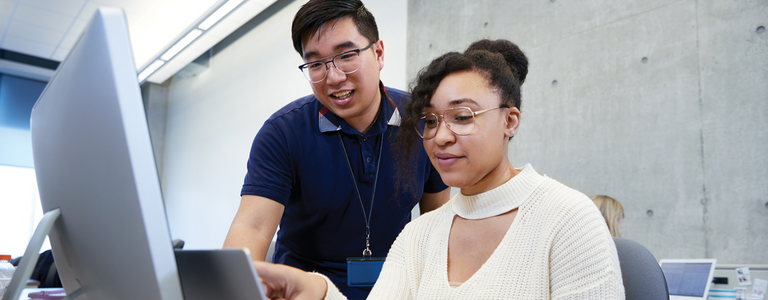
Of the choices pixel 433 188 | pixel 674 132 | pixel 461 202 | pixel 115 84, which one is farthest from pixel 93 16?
pixel 674 132

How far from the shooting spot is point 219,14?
619 cm

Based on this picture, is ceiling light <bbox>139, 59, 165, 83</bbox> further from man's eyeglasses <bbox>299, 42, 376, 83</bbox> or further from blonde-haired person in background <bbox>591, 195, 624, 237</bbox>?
man's eyeglasses <bbox>299, 42, 376, 83</bbox>

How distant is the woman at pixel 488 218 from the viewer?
921 mm

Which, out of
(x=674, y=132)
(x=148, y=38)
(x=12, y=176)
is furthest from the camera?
(x=12, y=176)

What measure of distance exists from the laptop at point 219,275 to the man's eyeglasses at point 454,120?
68 centimetres

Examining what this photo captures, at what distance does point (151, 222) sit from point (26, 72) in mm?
9498

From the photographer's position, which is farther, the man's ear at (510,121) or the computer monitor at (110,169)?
the man's ear at (510,121)

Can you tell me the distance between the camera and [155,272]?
386 mm

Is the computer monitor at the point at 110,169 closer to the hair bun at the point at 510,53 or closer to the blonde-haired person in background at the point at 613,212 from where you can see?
the hair bun at the point at 510,53

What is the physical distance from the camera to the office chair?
94 centimetres

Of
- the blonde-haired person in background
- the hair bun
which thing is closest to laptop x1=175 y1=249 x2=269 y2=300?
the hair bun

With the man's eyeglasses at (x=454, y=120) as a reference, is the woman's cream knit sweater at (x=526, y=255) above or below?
below

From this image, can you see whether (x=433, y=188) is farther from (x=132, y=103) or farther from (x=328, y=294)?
(x=132, y=103)

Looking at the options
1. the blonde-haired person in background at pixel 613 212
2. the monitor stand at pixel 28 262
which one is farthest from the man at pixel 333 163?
the blonde-haired person in background at pixel 613 212
